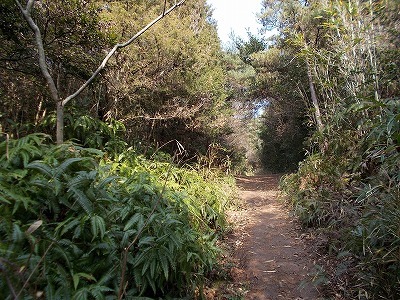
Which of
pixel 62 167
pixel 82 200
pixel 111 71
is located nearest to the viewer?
pixel 82 200

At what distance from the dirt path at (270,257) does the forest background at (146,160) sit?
1.04 ft

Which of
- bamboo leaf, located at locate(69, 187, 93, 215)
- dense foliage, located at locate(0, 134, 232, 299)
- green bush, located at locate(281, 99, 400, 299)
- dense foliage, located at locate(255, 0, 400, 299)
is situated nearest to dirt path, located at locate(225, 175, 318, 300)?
dense foliage, located at locate(255, 0, 400, 299)

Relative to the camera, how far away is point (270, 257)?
3795mm

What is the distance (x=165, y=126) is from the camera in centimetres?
741

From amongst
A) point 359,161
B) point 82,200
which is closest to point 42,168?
point 82,200

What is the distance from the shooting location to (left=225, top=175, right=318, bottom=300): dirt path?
2.95m

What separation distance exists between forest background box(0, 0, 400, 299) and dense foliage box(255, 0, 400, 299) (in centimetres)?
2

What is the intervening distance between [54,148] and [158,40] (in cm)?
418

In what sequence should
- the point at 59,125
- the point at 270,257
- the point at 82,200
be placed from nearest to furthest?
the point at 82,200 → the point at 59,125 → the point at 270,257

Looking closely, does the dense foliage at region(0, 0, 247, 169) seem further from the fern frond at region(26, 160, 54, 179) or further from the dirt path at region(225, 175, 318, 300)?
the dirt path at region(225, 175, 318, 300)

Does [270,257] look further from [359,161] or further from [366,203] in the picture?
[359,161]

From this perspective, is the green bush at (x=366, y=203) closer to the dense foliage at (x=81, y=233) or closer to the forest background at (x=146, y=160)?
the forest background at (x=146, y=160)

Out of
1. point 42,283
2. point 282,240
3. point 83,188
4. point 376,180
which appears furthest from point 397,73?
point 42,283

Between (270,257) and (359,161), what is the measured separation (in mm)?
2032
